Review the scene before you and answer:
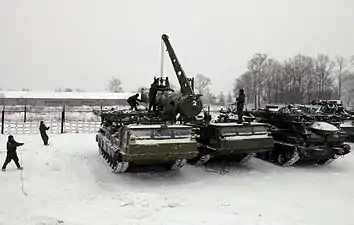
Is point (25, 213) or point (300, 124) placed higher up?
point (300, 124)

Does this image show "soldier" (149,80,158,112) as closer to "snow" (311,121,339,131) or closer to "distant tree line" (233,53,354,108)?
"snow" (311,121,339,131)

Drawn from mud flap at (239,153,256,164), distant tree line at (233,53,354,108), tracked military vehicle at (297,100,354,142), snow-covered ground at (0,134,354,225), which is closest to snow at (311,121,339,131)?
tracked military vehicle at (297,100,354,142)

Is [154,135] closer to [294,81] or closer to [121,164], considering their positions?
[121,164]

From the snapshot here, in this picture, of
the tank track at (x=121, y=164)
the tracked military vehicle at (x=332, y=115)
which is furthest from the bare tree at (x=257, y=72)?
the tank track at (x=121, y=164)

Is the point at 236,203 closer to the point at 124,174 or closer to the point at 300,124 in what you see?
the point at 124,174

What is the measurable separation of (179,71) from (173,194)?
20.8 ft

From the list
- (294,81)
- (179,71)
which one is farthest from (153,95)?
(294,81)

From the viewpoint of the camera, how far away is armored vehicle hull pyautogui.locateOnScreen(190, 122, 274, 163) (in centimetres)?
1197

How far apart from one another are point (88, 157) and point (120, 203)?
222 inches

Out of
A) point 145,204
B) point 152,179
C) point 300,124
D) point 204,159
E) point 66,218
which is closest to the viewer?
point 66,218

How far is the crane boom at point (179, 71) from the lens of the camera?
14070mm

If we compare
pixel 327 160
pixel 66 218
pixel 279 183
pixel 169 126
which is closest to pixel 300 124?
pixel 327 160

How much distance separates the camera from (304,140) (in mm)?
13531

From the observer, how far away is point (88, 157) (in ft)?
47.0
